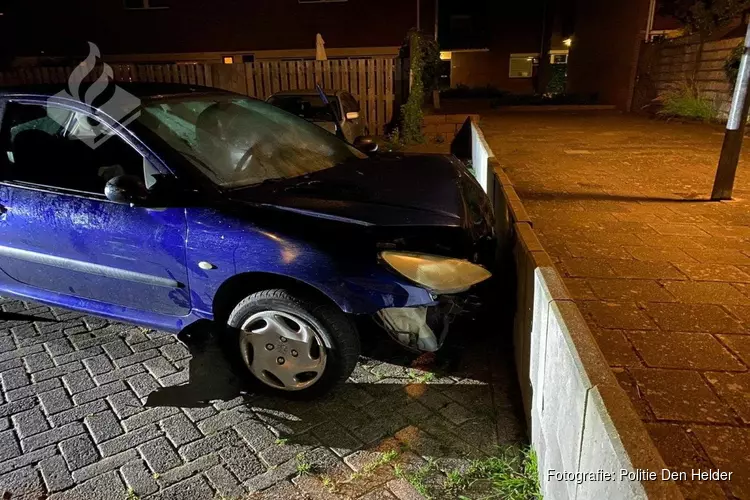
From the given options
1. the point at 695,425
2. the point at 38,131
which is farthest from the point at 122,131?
the point at 695,425

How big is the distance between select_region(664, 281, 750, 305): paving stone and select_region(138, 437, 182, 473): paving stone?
2980 millimetres

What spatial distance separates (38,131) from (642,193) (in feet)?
18.2

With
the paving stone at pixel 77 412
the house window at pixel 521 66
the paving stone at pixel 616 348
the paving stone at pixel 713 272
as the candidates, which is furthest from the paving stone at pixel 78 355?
the house window at pixel 521 66

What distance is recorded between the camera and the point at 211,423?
283cm

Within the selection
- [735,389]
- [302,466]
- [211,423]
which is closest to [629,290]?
[735,389]

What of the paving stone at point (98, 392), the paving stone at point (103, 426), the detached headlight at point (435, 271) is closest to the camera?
the detached headlight at point (435, 271)

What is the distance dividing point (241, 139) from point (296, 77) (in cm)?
890

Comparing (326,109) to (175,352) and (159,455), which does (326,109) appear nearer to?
(175,352)

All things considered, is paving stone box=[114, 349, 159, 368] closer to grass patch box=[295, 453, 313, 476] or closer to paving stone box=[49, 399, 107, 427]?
paving stone box=[49, 399, 107, 427]

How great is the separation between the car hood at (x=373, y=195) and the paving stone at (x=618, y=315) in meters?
0.93

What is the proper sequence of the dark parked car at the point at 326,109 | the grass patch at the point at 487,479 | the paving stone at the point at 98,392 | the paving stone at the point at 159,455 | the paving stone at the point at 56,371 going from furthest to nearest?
the dark parked car at the point at 326,109 < the paving stone at the point at 56,371 < the paving stone at the point at 98,392 < the paving stone at the point at 159,455 < the grass patch at the point at 487,479

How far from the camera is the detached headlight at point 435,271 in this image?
263cm

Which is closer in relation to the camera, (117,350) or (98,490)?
(98,490)

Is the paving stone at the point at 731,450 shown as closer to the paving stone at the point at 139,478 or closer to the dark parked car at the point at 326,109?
the paving stone at the point at 139,478
